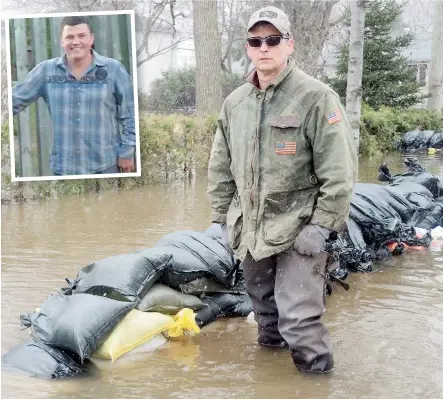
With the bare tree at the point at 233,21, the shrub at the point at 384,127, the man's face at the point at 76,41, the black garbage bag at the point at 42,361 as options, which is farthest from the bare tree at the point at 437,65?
the black garbage bag at the point at 42,361

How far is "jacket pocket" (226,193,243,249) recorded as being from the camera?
3.43 metres

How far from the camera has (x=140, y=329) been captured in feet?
11.8

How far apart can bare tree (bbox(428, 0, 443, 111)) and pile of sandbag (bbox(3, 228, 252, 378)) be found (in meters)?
21.6

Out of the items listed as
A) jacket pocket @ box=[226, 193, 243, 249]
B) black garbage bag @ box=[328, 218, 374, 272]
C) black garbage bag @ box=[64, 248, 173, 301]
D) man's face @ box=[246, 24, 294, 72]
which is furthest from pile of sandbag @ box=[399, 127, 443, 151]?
man's face @ box=[246, 24, 294, 72]

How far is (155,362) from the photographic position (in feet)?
11.6

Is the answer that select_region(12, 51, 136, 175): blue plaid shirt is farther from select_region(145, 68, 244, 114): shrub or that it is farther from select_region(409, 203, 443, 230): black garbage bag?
select_region(145, 68, 244, 114): shrub

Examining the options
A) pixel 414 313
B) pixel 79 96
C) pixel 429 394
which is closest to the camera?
pixel 429 394

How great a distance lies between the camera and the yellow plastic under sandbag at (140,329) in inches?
136

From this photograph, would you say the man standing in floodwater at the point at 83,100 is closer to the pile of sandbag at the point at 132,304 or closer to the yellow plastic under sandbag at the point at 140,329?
the pile of sandbag at the point at 132,304

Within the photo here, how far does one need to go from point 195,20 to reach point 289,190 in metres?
11.9

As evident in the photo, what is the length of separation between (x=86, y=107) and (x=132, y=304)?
1.97 metres

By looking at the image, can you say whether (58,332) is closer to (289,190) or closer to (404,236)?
(289,190)

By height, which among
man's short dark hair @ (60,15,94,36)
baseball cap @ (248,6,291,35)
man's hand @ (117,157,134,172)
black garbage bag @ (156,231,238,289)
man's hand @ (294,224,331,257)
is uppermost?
man's short dark hair @ (60,15,94,36)

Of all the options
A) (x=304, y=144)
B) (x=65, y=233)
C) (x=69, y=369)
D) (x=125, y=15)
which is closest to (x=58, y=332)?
(x=69, y=369)
